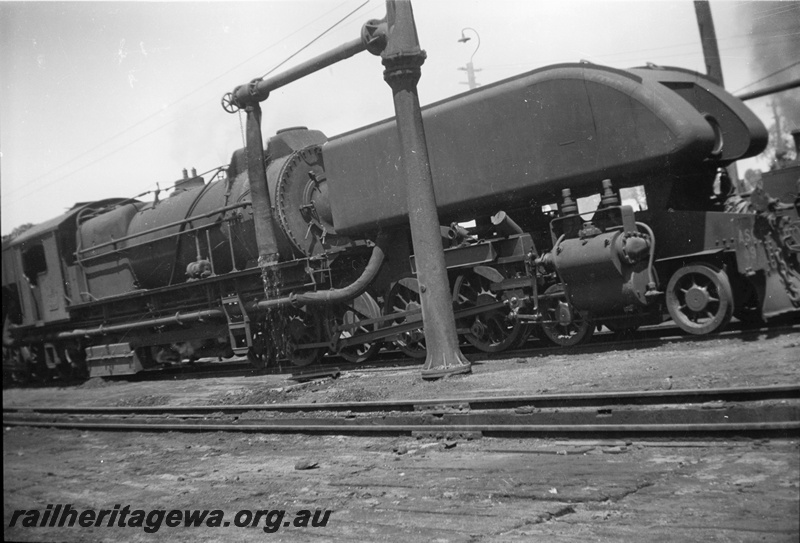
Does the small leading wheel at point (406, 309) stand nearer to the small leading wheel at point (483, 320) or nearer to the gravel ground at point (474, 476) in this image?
the small leading wheel at point (483, 320)

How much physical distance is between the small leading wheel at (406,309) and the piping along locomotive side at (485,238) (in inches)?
1.3

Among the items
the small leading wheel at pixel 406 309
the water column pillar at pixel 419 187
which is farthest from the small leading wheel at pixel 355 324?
the water column pillar at pixel 419 187

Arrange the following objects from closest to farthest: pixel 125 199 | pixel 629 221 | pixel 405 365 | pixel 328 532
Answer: pixel 328 532
pixel 629 221
pixel 405 365
pixel 125 199

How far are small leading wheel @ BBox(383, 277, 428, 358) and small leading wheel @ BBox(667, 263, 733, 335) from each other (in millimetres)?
3712

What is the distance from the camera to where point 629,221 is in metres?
8.50

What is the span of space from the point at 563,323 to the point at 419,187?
2.47 m

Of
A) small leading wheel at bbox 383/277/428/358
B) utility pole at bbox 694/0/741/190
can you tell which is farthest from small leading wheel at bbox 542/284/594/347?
utility pole at bbox 694/0/741/190

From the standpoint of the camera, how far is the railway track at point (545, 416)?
470 cm

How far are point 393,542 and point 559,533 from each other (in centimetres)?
82

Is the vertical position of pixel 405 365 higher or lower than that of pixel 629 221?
lower

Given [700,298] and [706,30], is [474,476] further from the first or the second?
[706,30]

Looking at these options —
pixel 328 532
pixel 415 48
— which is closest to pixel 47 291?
pixel 415 48

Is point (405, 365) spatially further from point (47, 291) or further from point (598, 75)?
point (47, 291)

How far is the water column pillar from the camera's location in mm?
9016
